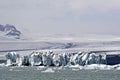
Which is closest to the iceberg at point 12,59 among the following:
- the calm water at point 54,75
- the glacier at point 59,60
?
the glacier at point 59,60

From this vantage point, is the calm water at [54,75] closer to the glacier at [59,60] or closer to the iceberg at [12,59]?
the glacier at [59,60]

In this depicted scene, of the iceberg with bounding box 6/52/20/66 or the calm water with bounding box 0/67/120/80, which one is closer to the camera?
the calm water with bounding box 0/67/120/80

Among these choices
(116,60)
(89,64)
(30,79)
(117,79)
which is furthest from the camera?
(116,60)

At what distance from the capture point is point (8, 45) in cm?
17638

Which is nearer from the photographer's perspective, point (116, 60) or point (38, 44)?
point (116, 60)

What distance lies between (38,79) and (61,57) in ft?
132

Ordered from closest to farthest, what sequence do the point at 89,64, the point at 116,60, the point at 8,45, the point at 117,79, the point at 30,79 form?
1. the point at 30,79
2. the point at 117,79
3. the point at 89,64
4. the point at 116,60
5. the point at 8,45

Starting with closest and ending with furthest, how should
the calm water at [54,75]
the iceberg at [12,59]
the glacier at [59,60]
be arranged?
the calm water at [54,75]
the glacier at [59,60]
the iceberg at [12,59]

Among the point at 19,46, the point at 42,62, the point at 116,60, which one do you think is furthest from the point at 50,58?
the point at 19,46

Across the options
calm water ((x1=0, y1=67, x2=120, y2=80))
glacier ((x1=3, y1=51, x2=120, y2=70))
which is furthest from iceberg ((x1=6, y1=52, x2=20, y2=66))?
calm water ((x1=0, y1=67, x2=120, y2=80))

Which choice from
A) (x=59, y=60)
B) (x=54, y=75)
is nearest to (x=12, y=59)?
(x=59, y=60)

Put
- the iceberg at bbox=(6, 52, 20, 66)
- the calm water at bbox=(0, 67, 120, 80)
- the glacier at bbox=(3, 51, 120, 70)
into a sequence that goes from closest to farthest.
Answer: the calm water at bbox=(0, 67, 120, 80)
the glacier at bbox=(3, 51, 120, 70)
the iceberg at bbox=(6, 52, 20, 66)

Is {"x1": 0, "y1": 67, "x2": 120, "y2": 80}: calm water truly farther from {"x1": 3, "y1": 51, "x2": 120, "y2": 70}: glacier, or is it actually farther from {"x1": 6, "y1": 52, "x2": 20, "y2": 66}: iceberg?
{"x1": 6, "y1": 52, "x2": 20, "y2": 66}: iceberg

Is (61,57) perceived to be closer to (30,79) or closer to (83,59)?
(83,59)
